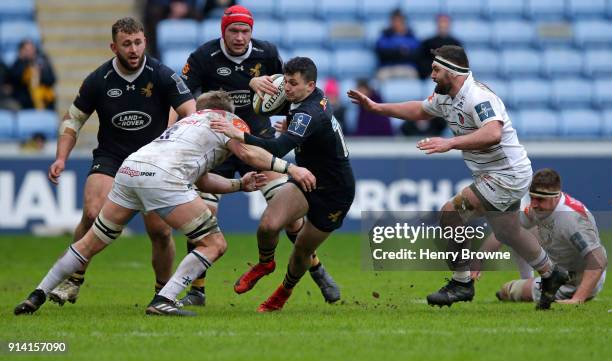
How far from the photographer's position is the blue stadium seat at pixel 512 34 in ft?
73.9

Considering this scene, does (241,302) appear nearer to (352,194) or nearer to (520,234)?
(352,194)

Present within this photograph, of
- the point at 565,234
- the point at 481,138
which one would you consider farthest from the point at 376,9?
the point at 481,138

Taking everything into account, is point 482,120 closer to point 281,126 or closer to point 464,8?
point 281,126

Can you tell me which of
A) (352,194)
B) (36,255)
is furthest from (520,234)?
(36,255)

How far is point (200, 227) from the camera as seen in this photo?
375 inches

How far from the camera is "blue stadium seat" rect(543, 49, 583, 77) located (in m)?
22.1

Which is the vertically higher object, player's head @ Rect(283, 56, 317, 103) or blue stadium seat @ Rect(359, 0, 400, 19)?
player's head @ Rect(283, 56, 317, 103)

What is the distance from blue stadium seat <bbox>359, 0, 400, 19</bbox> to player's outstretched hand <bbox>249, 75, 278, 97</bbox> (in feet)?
40.9

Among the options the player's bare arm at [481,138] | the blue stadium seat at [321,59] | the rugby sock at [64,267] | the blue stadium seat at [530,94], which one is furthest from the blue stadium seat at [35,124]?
the player's bare arm at [481,138]

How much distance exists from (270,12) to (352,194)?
12541 mm

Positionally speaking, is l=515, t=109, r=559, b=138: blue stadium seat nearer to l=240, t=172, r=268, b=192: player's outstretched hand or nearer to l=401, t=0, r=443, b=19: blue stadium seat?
l=401, t=0, r=443, b=19: blue stadium seat

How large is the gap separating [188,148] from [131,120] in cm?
138

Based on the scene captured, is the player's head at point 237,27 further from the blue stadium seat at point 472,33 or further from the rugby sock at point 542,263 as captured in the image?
the blue stadium seat at point 472,33

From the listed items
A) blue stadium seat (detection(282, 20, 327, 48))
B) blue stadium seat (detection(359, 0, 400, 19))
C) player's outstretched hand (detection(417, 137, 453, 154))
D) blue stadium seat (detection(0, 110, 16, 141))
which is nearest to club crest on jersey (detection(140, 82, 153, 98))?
player's outstretched hand (detection(417, 137, 453, 154))
